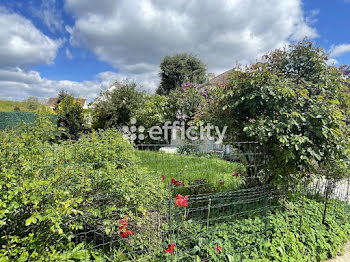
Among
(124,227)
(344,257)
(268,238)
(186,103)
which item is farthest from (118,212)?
(186,103)

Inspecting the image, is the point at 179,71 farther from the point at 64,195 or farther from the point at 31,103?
the point at 64,195

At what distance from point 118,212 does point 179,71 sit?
56.2 feet

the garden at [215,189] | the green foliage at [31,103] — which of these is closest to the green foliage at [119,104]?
the garden at [215,189]

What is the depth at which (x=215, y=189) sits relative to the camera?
359 cm

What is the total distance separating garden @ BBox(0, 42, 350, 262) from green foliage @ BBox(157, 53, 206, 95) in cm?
1515

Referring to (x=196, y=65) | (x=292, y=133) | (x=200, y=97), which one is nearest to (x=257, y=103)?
(x=292, y=133)

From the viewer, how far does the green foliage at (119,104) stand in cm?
1144

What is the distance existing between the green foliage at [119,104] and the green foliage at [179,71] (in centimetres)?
667

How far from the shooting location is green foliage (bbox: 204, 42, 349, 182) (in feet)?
8.23

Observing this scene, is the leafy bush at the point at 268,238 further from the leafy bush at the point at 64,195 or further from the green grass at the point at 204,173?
the green grass at the point at 204,173

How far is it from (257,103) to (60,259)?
2539 mm

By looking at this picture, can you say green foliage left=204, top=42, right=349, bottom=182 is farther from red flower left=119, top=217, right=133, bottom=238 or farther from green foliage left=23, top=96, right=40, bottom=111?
green foliage left=23, top=96, right=40, bottom=111

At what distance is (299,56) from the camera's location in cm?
349

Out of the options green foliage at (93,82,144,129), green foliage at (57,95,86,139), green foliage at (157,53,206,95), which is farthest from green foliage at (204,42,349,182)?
green foliage at (157,53,206,95)
